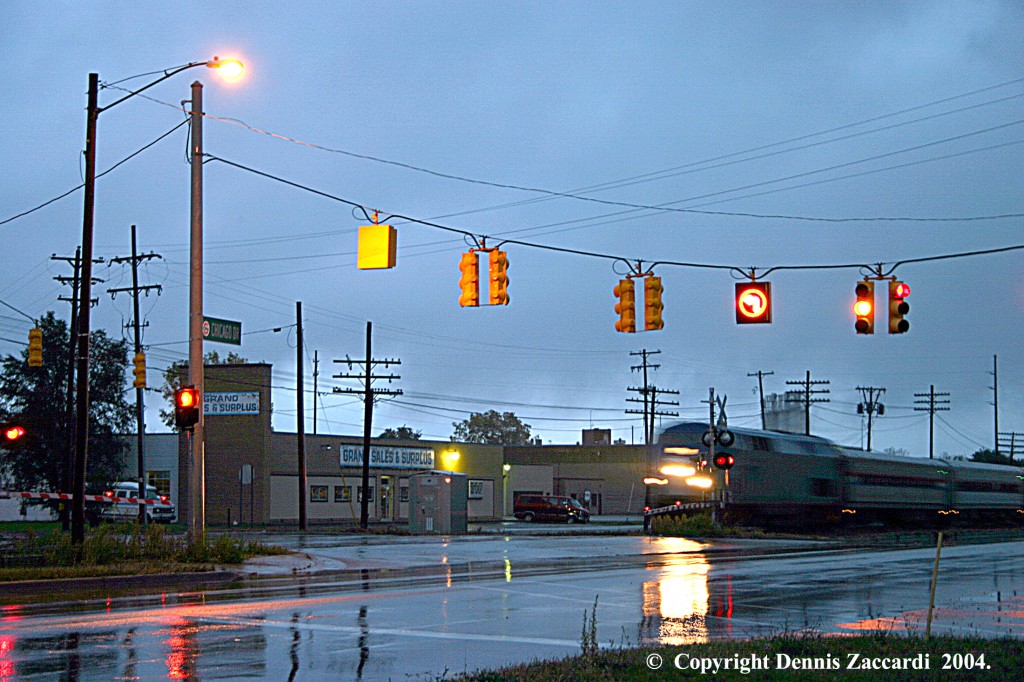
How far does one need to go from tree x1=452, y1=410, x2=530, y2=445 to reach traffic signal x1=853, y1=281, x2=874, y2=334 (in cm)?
12876

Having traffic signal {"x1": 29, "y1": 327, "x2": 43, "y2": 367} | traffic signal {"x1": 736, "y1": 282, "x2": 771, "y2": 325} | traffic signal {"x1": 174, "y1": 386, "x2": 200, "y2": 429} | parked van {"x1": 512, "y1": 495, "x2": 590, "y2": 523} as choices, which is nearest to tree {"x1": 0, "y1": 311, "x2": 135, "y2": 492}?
parked van {"x1": 512, "y1": 495, "x2": 590, "y2": 523}

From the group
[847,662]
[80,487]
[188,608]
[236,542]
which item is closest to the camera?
[847,662]

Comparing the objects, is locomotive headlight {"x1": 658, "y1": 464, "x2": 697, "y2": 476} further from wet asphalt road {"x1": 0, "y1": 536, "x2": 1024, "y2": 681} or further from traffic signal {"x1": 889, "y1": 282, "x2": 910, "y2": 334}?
traffic signal {"x1": 889, "y1": 282, "x2": 910, "y2": 334}

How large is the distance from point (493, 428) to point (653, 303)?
12934 cm

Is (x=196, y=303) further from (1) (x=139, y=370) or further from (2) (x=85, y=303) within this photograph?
(1) (x=139, y=370)

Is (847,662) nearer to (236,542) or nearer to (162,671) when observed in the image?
(162,671)

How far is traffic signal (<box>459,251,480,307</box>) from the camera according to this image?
21.7 metres

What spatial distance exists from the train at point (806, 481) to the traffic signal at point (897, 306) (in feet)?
62.1

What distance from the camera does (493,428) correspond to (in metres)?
151

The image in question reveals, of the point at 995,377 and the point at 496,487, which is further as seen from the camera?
the point at 995,377

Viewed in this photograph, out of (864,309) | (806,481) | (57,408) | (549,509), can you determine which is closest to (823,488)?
(806,481)

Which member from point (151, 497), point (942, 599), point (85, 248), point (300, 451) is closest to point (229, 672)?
point (942, 599)

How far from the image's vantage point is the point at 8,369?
65.3 m

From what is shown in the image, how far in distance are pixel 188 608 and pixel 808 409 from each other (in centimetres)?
7698
